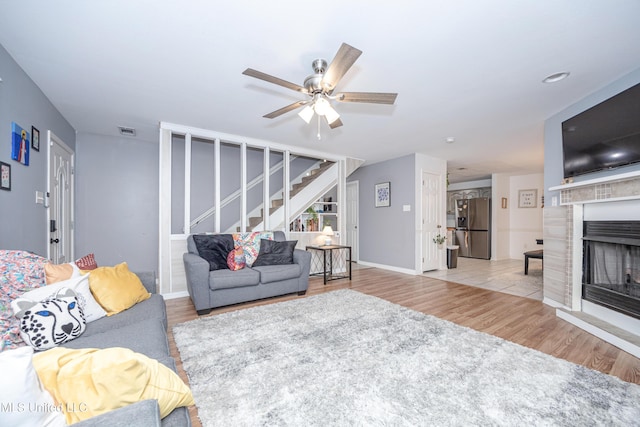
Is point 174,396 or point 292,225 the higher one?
point 292,225

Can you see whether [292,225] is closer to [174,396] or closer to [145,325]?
[145,325]

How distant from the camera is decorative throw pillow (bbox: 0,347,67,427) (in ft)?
1.98

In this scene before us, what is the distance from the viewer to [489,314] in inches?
118

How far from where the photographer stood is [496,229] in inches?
286

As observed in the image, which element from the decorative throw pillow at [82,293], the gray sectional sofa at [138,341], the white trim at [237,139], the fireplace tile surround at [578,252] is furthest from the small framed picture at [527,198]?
the decorative throw pillow at [82,293]

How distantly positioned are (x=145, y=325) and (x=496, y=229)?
8169mm

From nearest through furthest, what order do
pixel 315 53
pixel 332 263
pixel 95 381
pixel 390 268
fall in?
pixel 95 381
pixel 315 53
pixel 332 263
pixel 390 268

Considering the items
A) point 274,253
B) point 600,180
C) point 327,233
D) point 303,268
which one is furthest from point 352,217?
point 600,180

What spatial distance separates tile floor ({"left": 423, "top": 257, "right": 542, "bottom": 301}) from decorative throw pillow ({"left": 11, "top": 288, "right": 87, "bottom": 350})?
4.85 m

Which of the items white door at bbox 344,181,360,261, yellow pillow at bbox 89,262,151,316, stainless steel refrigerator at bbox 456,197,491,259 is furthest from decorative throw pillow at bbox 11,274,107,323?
stainless steel refrigerator at bbox 456,197,491,259

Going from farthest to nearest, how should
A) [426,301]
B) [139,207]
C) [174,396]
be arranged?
[139,207] < [426,301] < [174,396]

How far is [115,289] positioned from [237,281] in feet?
4.42

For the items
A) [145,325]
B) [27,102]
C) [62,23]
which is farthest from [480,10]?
[27,102]

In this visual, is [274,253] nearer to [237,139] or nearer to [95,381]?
[237,139]
